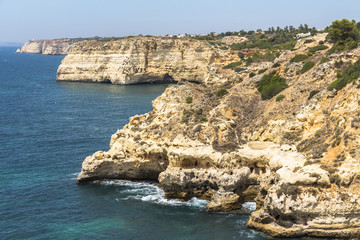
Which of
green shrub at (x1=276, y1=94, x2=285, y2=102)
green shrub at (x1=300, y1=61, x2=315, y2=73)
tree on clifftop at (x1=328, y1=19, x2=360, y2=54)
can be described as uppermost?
tree on clifftop at (x1=328, y1=19, x2=360, y2=54)

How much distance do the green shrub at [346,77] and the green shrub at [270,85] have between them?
7.40 metres

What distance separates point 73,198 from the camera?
39094 mm

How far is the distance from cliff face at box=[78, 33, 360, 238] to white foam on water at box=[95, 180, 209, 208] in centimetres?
83

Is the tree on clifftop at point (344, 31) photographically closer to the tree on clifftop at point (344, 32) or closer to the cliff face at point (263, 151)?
the tree on clifftop at point (344, 32)

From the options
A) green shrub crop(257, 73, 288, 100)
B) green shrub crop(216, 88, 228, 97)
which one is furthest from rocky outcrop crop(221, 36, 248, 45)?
green shrub crop(216, 88, 228, 97)

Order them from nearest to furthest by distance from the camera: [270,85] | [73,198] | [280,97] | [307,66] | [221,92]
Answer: [73,198] < [280,97] < [307,66] < [270,85] < [221,92]

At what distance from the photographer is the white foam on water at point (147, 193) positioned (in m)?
37.3

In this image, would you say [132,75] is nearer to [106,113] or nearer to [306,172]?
[106,113]

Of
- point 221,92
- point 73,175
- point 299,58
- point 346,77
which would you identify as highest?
point 299,58

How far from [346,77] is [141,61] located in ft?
307

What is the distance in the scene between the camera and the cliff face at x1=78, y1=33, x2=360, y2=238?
29906mm

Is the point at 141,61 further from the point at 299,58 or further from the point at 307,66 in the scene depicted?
the point at 307,66

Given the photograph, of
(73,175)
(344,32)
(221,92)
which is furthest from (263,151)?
(344,32)

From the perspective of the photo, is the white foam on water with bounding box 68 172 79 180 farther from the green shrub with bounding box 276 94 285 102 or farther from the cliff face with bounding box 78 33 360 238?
the green shrub with bounding box 276 94 285 102
